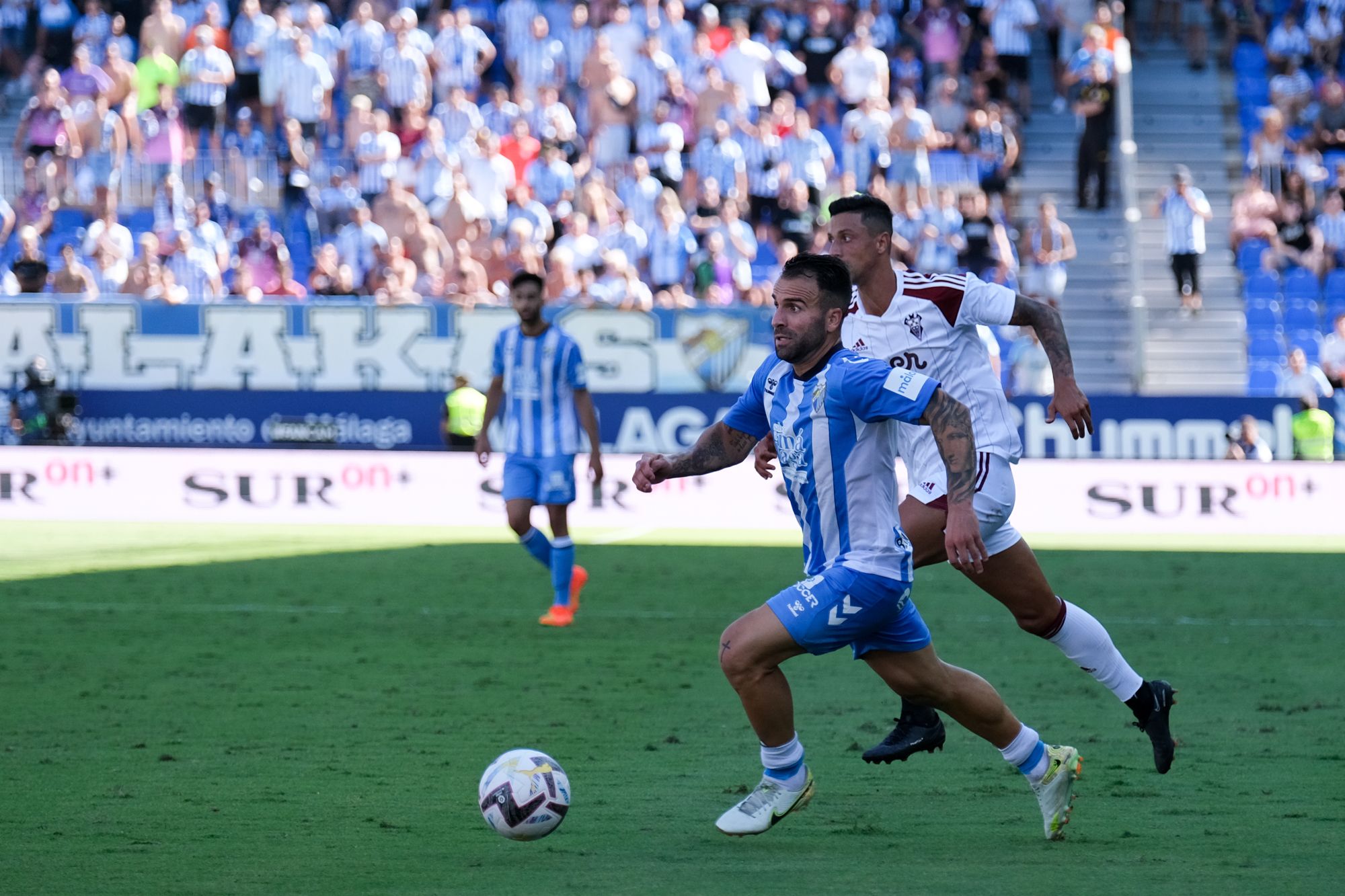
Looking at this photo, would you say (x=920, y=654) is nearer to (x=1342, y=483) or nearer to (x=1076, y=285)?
(x=1342, y=483)

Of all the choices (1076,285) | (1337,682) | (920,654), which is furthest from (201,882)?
(1076,285)

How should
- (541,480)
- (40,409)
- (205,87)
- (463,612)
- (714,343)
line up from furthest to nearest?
(205,87)
(40,409)
(714,343)
(463,612)
(541,480)

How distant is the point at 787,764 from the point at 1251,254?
19921mm

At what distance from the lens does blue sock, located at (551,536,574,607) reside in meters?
11.8

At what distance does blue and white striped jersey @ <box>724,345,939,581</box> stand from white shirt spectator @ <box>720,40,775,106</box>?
61.1 ft

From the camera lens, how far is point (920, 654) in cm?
582

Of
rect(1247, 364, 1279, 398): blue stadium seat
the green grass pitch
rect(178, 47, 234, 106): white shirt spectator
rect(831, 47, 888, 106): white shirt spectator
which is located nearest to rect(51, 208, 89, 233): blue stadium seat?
rect(178, 47, 234, 106): white shirt spectator

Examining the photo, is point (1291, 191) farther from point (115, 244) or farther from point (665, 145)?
point (115, 244)

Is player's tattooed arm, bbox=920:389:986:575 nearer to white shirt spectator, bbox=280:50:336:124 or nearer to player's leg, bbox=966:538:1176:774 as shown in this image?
player's leg, bbox=966:538:1176:774

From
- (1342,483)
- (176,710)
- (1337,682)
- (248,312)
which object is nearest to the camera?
(176,710)

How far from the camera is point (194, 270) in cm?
2236

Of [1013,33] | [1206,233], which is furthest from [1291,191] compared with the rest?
[1013,33]

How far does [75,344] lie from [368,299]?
3508mm

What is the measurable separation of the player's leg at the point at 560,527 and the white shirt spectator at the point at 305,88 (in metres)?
13.6
